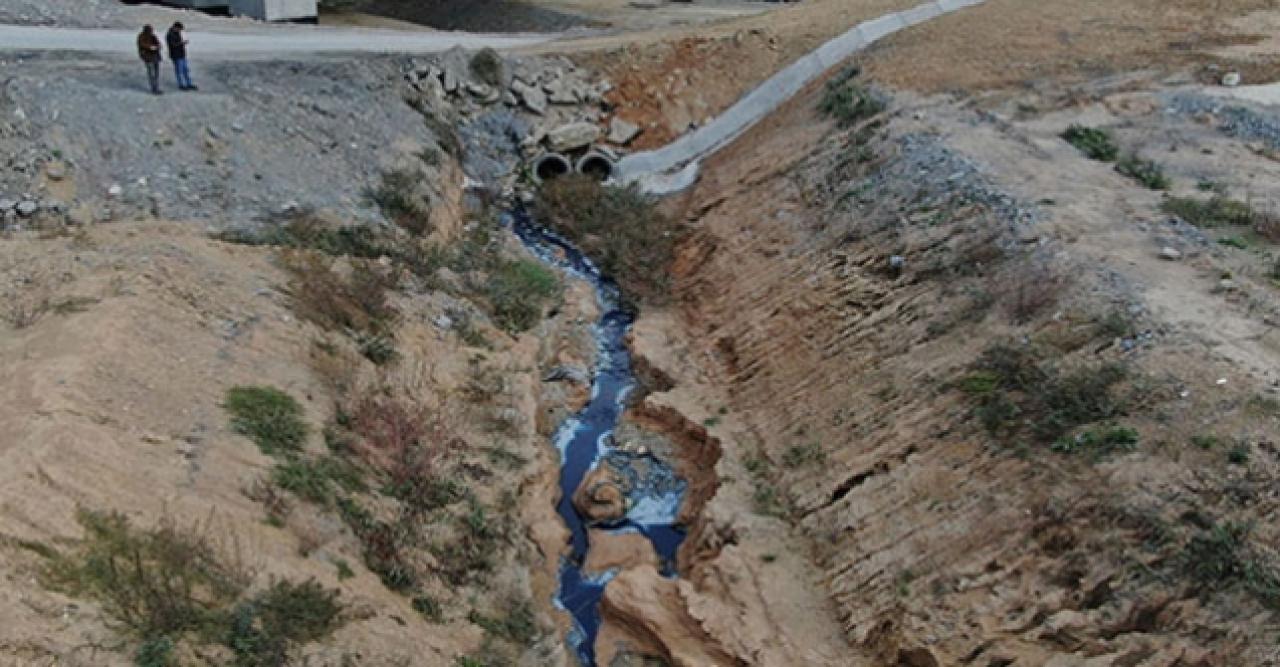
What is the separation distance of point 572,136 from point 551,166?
119cm

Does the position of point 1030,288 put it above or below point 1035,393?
above

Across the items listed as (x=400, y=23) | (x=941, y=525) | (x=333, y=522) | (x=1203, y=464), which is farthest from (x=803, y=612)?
(x=400, y=23)

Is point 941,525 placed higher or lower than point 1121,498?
lower

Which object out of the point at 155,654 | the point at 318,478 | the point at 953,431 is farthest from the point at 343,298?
the point at 953,431

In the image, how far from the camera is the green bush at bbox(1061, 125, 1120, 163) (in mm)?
23094

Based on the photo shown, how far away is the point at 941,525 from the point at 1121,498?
7.70 ft

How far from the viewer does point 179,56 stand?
23.2 meters

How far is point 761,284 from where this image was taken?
2239cm

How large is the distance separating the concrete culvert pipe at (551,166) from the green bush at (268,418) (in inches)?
636

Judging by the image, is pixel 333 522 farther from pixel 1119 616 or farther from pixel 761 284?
pixel 761 284

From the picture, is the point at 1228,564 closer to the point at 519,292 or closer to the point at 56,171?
the point at 519,292

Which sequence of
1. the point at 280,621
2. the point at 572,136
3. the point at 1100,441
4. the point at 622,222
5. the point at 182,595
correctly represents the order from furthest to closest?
the point at 572,136
the point at 622,222
the point at 1100,441
the point at 280,621
the point at 182,595

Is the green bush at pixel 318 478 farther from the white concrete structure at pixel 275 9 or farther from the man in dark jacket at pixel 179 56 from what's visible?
the white concrete structure at pixel 275 9

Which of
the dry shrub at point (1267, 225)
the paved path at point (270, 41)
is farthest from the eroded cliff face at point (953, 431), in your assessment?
the paved path at point (270, 41)
